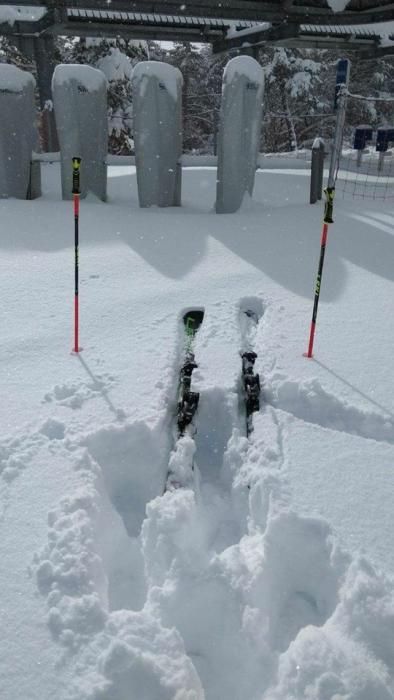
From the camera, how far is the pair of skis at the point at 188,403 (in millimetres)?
3082

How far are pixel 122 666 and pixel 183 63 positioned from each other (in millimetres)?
32519

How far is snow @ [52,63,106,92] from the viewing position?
844 cm

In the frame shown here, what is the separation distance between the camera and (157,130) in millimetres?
8602

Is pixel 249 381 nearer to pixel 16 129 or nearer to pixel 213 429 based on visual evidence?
pixel 213 429

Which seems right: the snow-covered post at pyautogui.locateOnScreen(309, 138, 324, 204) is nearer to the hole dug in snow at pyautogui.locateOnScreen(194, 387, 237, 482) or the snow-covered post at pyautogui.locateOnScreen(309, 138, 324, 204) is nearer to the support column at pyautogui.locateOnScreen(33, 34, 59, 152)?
the hole dug in snow at pyautogui.locateOnScreen(194, 387, 237, 482)

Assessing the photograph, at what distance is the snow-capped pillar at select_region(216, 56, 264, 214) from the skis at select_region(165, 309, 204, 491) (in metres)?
4.85

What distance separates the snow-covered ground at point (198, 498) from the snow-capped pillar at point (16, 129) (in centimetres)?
373

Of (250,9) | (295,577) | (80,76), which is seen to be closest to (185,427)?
(295,577)

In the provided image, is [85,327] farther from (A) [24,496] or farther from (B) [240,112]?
(B) [240,112]

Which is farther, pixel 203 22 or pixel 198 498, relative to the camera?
pixel 203 22

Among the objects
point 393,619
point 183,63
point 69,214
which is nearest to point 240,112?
point 69,214

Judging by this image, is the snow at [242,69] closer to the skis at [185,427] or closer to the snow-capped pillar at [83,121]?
the snow-capped pillar at [83,121]

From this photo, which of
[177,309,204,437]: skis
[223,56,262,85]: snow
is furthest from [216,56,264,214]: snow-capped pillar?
[177,309,204,437]: skis

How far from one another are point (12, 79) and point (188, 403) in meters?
7.17
